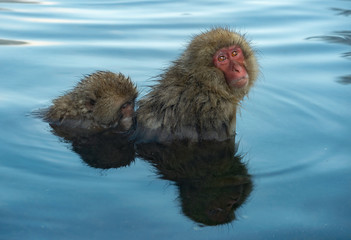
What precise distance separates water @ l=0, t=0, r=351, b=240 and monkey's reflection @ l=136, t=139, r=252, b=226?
14 millimetres

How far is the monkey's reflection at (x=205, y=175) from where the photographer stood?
3.50m

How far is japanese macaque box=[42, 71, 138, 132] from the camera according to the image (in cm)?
477

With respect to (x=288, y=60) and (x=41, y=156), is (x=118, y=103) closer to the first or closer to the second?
(x=41, y=156)

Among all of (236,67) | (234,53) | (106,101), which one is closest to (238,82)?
(236,67)

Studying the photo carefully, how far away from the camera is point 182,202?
3592 millimetres

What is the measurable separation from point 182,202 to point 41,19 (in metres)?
6.49

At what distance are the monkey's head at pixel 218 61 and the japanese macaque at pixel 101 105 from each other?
0.51 metres

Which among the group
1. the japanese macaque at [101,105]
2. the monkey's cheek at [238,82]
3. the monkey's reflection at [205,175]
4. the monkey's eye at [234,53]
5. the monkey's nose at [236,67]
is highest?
the monkey's eye at [234,53]

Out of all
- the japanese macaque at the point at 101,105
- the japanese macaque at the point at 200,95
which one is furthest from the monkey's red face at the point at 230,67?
the japanese macaque at the point at 101,105

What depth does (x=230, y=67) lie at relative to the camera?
179 inches

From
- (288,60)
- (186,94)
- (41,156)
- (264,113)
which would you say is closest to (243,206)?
(186,94)

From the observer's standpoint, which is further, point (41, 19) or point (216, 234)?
point (41, 19)

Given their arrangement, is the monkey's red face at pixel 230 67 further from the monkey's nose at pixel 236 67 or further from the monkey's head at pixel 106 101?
the monkey's head at pixel 106 101

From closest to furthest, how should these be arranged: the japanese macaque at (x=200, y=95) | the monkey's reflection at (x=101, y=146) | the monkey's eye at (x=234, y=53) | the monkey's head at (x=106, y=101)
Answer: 1. the monkey's reflection at (x=101, y=146)
2. the japanese macaque at (x=200, y=95)
3. the monkey's eye at (x=234, y=53)
4. the monkey's head at (x=106, y=101)
